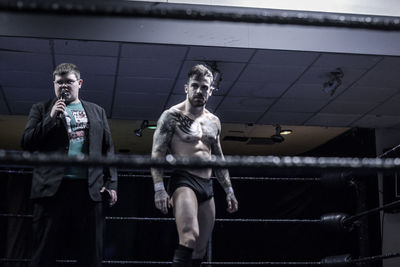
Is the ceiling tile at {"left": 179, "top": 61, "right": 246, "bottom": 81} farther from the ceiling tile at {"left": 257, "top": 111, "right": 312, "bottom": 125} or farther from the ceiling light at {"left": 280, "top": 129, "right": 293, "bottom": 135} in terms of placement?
the ceiling light at {"left": 280, "top": 129, "right": 293, "bottom": 135}

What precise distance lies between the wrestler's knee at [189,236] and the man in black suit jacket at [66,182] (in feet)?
1.18

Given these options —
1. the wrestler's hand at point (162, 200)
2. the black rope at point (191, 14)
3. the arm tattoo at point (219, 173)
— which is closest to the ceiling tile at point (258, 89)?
the arm tattoo at point (219, 173)

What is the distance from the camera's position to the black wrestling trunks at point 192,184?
7.66 feet

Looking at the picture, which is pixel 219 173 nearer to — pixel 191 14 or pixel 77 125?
pixel 77 125

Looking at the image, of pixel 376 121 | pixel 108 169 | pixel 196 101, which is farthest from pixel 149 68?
pixel 376 121

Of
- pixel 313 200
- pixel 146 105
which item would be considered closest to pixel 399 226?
pixel 313 200

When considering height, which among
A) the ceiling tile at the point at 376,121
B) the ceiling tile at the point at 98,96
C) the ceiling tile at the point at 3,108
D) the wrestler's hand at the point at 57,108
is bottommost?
the wrestler's hand at the point at 57,108

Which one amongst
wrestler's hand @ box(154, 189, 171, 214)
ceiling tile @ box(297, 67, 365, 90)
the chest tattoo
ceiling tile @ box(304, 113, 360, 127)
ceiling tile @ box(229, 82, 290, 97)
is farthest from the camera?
ceiling tile @ box(304, 113, 360, 127)

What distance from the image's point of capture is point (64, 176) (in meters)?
2.16

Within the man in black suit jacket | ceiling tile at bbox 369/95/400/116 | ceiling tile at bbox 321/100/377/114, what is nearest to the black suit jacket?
the man in black suit jacket

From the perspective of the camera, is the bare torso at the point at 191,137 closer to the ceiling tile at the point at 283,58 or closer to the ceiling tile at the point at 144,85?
the ceiling tile at the point at 283,58

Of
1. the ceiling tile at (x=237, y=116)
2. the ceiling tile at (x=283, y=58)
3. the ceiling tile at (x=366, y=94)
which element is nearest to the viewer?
the ceiling tile at (x=283, y=58)

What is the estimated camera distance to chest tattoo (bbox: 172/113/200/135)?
8.00 ft

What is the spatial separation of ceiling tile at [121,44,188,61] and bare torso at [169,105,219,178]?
229 cm
